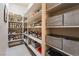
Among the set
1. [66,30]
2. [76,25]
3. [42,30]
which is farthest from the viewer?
[42,30]

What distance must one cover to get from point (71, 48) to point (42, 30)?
698 mm

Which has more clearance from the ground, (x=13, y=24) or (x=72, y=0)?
(x=72, y=0)

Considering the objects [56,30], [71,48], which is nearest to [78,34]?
[71,48]

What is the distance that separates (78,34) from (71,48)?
0.22 meters

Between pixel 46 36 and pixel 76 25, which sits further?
pixel 46 36

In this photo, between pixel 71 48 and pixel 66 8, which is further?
pixel 66 8

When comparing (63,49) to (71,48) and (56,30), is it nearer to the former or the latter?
(71,48)

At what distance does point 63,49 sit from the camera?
4.46 ft

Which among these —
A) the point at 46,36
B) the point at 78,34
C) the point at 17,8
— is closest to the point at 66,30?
the point at 78,34

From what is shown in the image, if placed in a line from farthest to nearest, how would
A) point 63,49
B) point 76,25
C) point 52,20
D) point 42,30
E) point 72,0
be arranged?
1. point 42,30
2. point 52,20
3. point 63,49
4. point 72,0
5. point 76,25

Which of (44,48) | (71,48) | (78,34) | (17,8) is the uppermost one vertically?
(17,8)

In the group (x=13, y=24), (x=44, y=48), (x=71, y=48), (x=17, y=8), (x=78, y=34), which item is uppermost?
(x=17, y=8)

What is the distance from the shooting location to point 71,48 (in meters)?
1.18

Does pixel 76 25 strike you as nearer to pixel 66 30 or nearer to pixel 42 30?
pixel 66 30
